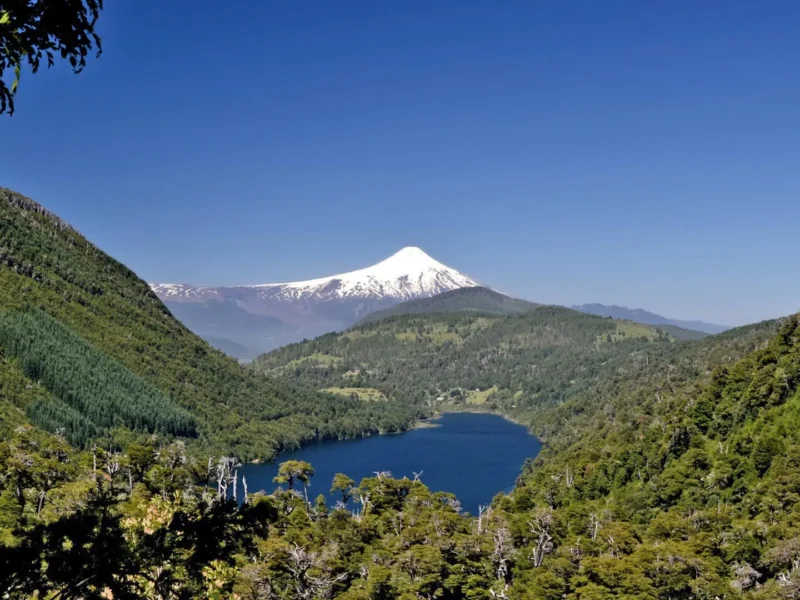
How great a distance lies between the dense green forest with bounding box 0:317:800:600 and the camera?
985 cm

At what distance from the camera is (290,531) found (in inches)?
1962

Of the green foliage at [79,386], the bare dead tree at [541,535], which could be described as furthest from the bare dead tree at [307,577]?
the green foliage at [79,386]

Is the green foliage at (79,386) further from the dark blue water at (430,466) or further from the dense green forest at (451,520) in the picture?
the dark blue water at (430,466)

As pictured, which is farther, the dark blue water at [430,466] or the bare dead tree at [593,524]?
the dark blue water at [430,466]

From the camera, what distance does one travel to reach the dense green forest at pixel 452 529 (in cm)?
985

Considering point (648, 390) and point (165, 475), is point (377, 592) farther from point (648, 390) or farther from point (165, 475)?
point (648, 390)

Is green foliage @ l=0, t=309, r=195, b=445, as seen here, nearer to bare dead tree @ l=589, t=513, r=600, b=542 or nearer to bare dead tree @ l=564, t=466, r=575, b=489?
bare dead tree @ l=564, t=466, r=575, b=489

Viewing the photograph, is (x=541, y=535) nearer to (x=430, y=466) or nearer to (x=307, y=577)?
(x=307, y=577)

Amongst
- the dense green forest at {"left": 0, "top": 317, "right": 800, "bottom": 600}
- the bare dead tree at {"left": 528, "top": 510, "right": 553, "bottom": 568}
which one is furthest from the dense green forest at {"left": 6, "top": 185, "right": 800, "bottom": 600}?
the bare dead tree at {"left": 528, "top": 510, "right": 553, "bottom": 568}

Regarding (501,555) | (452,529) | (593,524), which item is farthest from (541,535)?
(593,524)

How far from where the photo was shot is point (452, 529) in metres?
53.2

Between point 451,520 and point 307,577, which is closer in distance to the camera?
point 307,577

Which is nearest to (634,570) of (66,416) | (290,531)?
(290,531)

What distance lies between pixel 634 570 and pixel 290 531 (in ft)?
86.4
